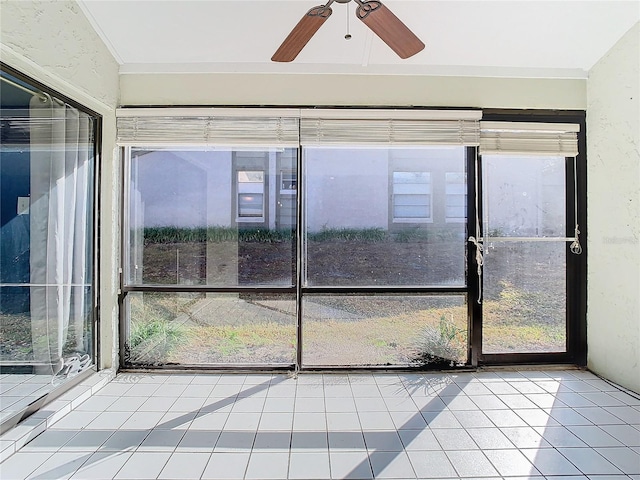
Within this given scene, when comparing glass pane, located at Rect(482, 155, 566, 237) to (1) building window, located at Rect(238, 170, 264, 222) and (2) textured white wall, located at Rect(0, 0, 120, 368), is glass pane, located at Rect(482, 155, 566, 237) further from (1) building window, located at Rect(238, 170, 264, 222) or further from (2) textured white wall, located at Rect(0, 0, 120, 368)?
(2) textured white wall, located at Rect(0, 0, 120, 368)

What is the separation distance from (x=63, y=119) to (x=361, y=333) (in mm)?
2654

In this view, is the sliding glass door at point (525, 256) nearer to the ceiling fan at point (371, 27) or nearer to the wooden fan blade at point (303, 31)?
the ceiling fan at point (371, 27)

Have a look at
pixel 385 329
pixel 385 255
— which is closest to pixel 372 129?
pixel 385 255

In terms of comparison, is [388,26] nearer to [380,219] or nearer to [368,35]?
[368,35]

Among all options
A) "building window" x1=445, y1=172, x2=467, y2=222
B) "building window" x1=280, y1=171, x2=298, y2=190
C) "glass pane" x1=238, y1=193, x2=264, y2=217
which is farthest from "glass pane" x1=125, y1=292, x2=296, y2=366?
"building window" x1=445, y1=172, x2=467, y2=222

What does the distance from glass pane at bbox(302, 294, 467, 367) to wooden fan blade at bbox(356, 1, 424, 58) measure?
5.88 ft

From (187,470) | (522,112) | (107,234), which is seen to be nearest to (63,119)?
(107,234)

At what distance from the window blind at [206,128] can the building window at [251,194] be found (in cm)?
25

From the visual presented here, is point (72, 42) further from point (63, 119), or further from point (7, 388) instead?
point (7, 388)

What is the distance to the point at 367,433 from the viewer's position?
1.93 meters

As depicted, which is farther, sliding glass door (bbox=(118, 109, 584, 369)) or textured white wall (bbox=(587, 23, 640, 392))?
sliding glass door (bbox=(118, 109, 584, 369))

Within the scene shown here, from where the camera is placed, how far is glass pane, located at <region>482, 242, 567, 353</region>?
2.84 m

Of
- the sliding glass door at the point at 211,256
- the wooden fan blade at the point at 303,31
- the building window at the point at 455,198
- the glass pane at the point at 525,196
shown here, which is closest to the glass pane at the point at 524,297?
the glass pane at the point at 525,196

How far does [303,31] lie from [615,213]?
261 centimetres
